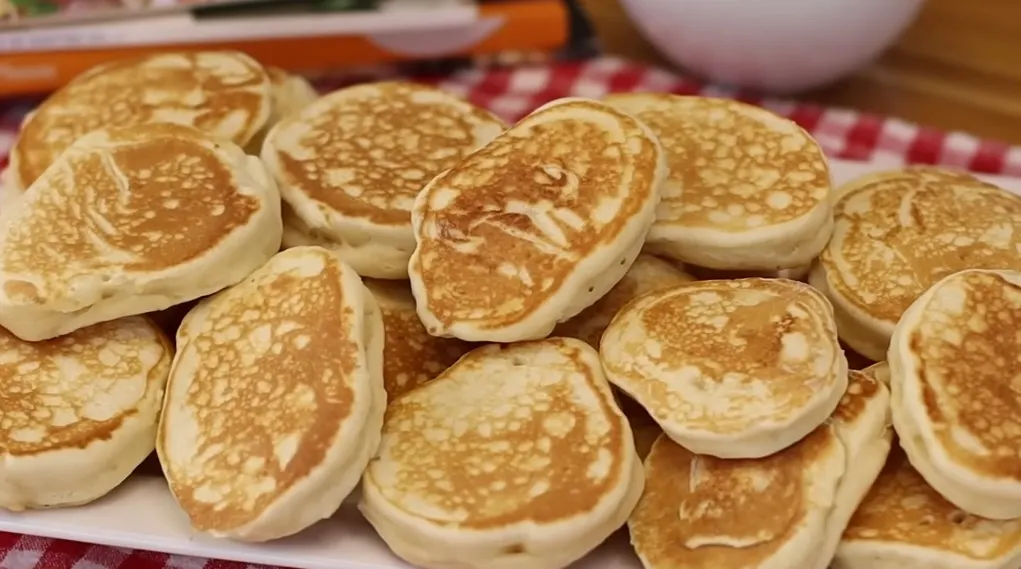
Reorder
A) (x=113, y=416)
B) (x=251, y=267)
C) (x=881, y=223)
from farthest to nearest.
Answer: (x=881, y=223), (x=251, y=267), (x=113, y=416)

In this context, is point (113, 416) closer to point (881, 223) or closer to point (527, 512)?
point (527, 512)

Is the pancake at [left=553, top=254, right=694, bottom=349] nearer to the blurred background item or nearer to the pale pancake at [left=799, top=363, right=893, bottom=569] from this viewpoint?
the pale pancake at [left=799, top=363, right=893, bottom=569]

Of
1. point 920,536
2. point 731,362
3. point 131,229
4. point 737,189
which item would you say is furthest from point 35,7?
point 920,536

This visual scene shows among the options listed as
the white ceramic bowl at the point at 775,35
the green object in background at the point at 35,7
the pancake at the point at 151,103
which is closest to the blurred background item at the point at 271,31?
the green object in background at the point at 35,7

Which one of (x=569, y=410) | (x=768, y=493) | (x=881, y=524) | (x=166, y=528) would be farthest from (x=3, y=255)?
(x=881, y=524)

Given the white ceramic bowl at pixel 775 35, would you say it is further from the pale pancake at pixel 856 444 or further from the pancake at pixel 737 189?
the pale pancake at pixel 856 444

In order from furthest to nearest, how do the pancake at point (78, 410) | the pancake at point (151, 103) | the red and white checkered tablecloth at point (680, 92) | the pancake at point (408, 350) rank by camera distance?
the red and white checkered tablecloth at point (680, 92) → the pancake at point (151, 103) → the pancake at point (408, 350) → the pancake at point (78, 410)
